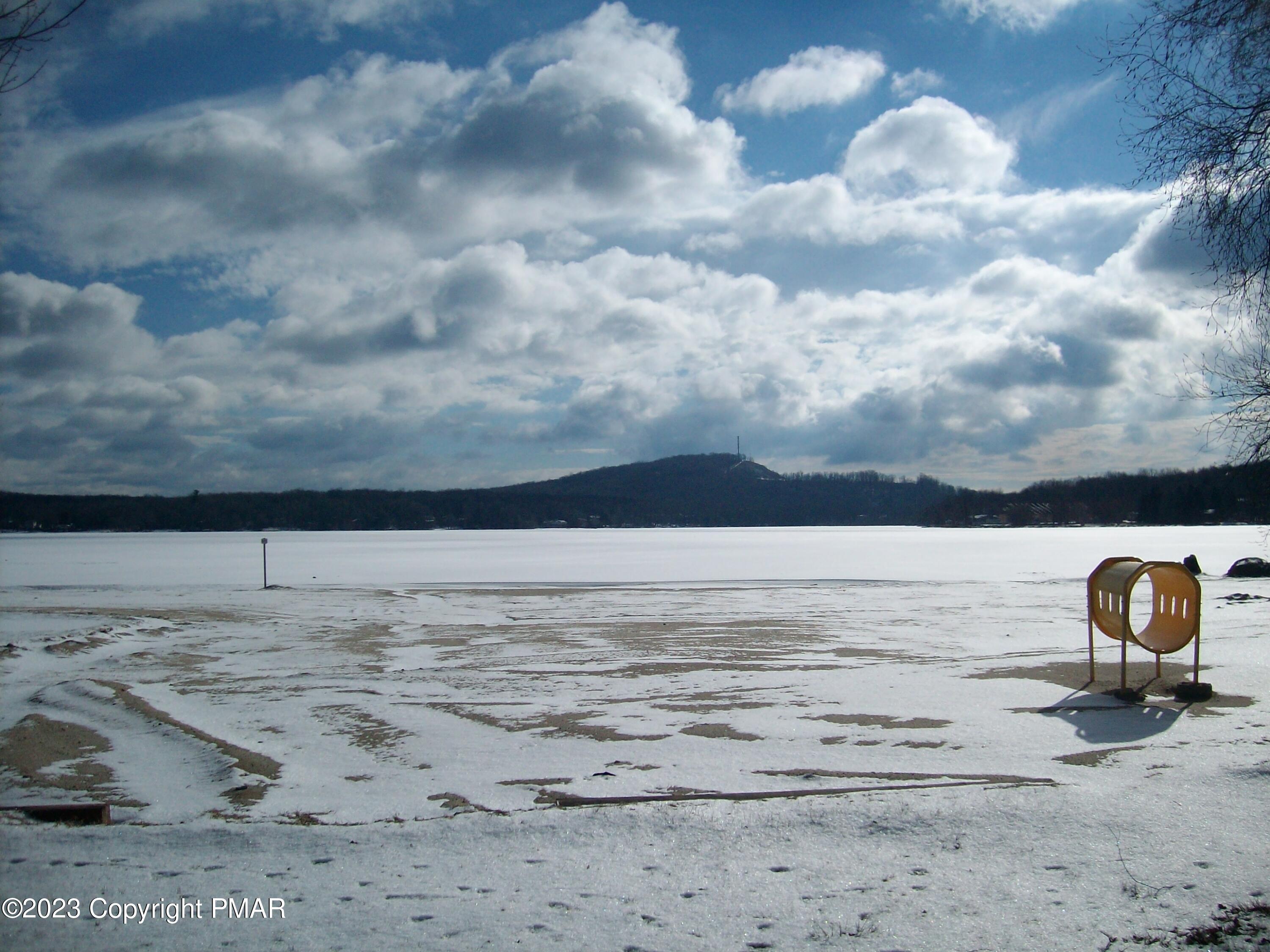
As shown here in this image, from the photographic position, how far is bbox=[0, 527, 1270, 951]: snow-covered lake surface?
361 centimetres

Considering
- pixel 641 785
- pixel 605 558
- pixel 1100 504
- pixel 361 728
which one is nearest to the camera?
pixel 641 785

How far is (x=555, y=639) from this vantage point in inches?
527

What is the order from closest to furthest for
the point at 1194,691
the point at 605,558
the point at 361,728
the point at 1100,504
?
the point at 361,728 < the point at 1194,691 < the point at 605,558 < the point at 1100,504

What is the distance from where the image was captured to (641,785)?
544 centimetres

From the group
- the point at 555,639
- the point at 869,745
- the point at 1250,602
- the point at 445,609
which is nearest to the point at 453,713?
the point at 869,745

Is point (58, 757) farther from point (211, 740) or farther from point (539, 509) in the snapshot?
point (539, 509)

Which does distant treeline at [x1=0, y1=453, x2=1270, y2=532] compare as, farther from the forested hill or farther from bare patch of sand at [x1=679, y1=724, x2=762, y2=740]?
bare patch of sand at [x1=679, y1=724, x2=762, y2=740]

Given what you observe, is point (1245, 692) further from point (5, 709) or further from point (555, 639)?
point (5, 709)

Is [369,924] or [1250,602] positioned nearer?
[369,924]

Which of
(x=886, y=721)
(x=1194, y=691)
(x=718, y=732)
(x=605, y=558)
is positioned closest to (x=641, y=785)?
(x=718, y=732)

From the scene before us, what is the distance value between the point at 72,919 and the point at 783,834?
3312mm

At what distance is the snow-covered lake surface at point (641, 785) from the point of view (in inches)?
142

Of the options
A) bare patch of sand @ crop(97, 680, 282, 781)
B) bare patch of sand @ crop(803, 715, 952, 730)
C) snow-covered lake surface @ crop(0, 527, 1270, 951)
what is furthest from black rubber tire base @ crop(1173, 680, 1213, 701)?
bare patch of sand @ crop(97, 680, 282, 781)

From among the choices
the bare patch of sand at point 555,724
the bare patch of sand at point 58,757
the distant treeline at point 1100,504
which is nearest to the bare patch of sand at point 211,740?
the bare patch of sand at point 58,757
